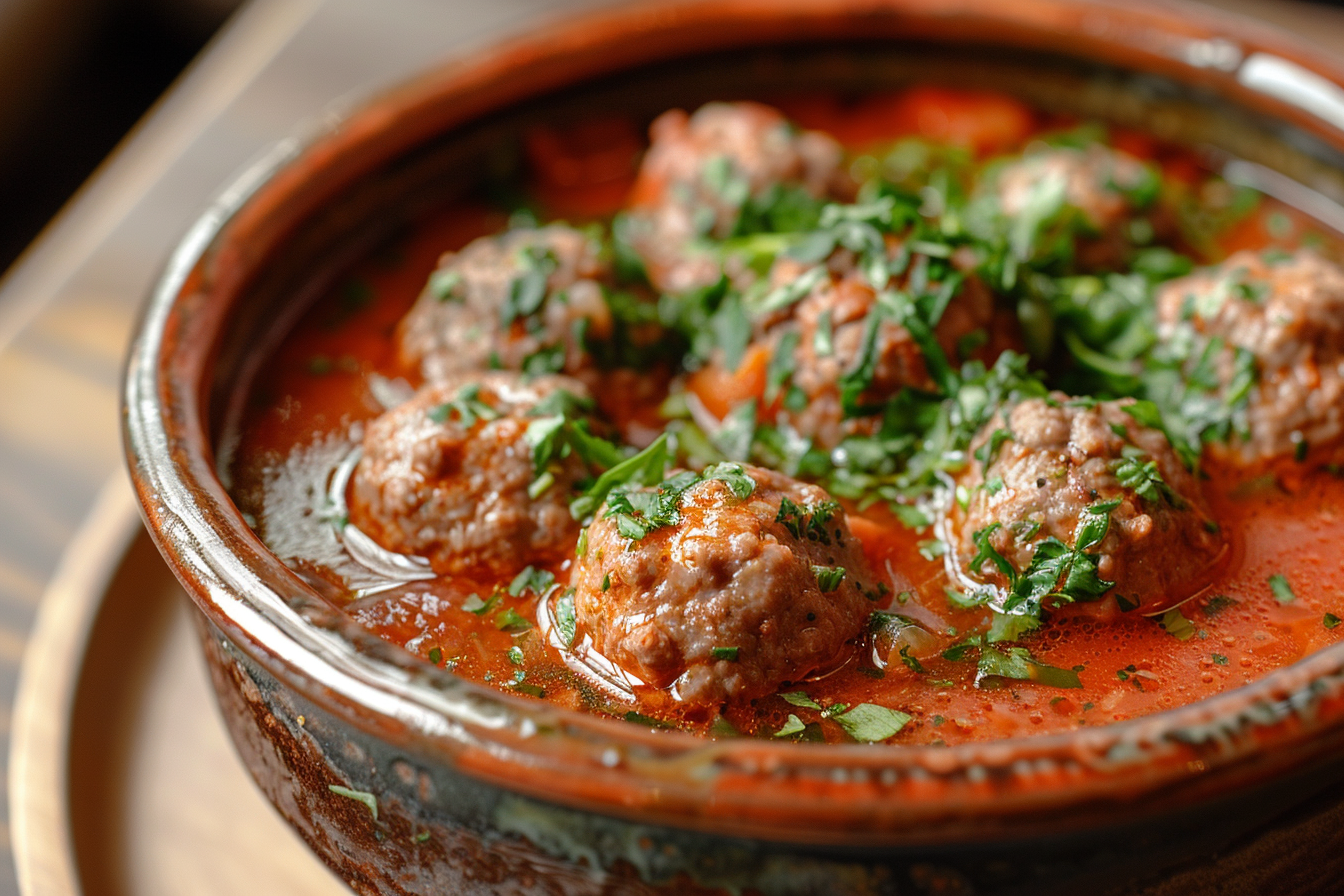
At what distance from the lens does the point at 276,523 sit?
2.54 metres

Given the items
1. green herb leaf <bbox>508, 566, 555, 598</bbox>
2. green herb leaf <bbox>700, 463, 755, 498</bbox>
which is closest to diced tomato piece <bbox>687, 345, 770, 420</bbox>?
green herb leaf <bbox>700, 463, 755, 498</bbox>

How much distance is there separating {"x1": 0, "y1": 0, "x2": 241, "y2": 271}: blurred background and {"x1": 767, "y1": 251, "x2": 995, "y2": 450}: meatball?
15.0 ft

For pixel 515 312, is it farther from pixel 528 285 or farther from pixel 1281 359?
pixel 1281 359

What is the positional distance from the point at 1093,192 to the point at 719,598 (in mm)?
1631

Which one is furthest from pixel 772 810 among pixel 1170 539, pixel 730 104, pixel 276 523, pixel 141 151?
pixel 141 151

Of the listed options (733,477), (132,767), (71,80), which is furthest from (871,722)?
(71,80)

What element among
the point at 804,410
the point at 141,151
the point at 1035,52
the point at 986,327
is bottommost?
the point at 141,151

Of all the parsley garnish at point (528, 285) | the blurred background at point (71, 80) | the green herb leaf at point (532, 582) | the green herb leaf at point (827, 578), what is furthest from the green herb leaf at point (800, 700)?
the blurred background at point (71, 80)

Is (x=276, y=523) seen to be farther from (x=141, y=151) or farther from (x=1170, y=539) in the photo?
(x=141, y=151)

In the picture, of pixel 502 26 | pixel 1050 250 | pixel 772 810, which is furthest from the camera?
pixel 502 26

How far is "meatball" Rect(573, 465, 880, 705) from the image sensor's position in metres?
2.12

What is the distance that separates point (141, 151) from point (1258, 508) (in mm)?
3471

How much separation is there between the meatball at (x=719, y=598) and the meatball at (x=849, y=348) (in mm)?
466

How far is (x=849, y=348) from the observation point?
2.69 meters
